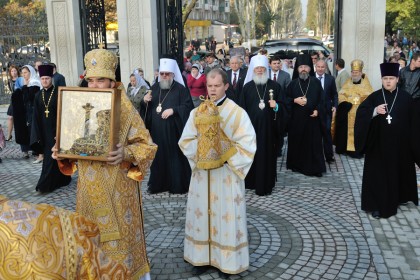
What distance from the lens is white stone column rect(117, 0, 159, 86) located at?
1280cm

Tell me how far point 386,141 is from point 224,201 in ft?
9.32

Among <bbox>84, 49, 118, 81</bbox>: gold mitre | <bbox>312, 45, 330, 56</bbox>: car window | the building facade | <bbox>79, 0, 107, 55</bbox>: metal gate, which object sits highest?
the building facade

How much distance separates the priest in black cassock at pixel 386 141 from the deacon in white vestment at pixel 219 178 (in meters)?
2.44

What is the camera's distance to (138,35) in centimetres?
1300

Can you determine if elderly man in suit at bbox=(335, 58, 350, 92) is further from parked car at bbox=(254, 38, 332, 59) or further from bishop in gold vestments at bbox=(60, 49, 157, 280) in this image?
parked car at bbox=(254, 38, 332, 59)

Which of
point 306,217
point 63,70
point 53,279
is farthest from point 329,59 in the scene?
point 53,279

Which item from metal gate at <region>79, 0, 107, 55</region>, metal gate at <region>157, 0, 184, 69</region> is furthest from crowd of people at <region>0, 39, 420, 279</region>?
metal gate at <region>79, 0, 107, 55</region>

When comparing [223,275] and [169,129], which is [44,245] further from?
[169,129]

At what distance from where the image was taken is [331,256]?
5254 mm

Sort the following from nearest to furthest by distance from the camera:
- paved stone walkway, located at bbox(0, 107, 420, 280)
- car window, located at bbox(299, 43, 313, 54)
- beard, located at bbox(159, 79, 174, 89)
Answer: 1. paved stone walkway, located at bbox(0, 107, 420, 280)
2. beard, located at bbox(159, 79, 174, 89)
3. car window, located at bbox(299, 43, 313, 54)

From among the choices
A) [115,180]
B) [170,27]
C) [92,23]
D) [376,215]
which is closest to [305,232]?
[376,215]

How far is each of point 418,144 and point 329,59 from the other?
13.7 metres

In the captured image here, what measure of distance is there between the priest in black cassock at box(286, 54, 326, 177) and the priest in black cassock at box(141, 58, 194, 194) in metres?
2.24

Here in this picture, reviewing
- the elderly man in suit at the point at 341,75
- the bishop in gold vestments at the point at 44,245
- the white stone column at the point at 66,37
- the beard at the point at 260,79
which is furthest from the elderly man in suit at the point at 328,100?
the bishop in gold vestments at the point at 44,245
